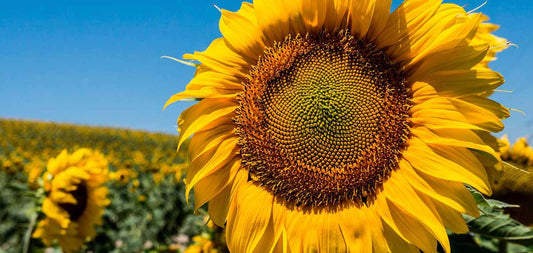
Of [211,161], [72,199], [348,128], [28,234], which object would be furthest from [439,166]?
[28,234]

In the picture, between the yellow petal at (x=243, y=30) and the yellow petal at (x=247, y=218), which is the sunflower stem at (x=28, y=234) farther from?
the yellow petal at (x=243, y=30)

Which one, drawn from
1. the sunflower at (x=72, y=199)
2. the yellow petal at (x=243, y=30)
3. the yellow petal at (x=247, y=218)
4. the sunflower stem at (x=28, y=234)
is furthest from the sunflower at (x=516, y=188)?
the sunflower stem at (x=28, y=234)

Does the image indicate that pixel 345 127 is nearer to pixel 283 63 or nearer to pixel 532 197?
pixel 283 63

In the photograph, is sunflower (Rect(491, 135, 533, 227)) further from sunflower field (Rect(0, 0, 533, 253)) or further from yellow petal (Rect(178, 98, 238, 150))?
yellow petal (Rect(178, 98, 238, 150))

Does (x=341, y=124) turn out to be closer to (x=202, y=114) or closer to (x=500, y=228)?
(x=202, y=114)

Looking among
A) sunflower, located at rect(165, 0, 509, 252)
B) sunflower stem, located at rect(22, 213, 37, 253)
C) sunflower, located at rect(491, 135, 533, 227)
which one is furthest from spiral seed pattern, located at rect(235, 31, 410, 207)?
sunflower stem, located at rect(22, 213, 37, 253)

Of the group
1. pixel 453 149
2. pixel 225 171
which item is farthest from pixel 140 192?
pixel 453 149
